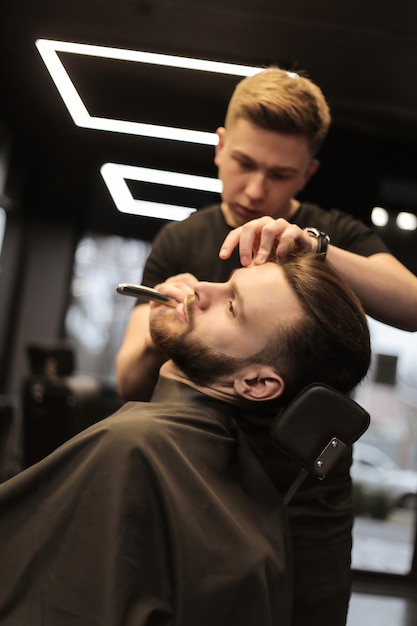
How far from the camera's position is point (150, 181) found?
2014 mm

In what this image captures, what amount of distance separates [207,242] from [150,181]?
305 mm

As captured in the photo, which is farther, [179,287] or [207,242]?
[207,242]

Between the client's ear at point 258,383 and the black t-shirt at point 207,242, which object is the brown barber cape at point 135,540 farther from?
the black t-shirt at point 207,242

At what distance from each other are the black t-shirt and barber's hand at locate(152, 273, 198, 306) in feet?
0.69

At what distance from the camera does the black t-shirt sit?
1795 mm

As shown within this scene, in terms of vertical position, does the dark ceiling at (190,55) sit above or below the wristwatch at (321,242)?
above

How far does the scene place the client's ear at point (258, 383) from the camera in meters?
1.44

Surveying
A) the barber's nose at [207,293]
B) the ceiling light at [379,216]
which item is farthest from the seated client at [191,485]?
the ceiling light at [379,216]

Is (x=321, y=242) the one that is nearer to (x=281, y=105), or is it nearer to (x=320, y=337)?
(x=320, y=337)

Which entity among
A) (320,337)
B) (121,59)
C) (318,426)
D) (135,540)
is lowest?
(135,540)

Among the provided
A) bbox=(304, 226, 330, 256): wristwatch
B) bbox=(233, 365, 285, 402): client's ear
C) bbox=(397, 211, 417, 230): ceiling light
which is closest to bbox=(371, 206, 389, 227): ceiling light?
bbox=(397, 211, 417, 230): ceiling light

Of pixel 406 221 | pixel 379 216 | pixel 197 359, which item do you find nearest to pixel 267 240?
pixel 197 359

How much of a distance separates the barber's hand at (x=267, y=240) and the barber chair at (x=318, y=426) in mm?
285

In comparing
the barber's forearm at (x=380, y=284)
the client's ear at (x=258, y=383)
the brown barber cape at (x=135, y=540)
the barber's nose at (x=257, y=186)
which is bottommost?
the brown barber cape at (x=135, y=540)
